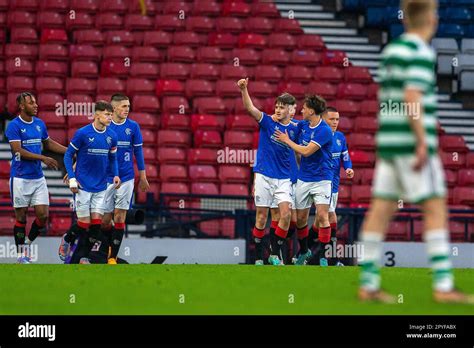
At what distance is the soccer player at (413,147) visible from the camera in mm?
7352

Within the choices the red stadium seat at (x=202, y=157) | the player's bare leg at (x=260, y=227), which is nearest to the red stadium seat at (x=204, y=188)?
the red stadium seat at (x=202, y=157)

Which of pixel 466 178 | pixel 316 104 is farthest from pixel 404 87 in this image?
pixel 466 178

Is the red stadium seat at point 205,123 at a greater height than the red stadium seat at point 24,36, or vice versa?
the red stadium seat at point 24,36

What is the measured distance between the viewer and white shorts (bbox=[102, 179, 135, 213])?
1530 cm

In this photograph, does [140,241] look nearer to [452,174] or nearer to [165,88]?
[165,88]

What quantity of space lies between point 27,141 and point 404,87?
890 cm

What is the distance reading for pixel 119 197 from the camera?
1534cm

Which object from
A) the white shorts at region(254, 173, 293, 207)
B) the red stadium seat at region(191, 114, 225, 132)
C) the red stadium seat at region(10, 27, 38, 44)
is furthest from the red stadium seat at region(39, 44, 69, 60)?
the white shorts at region(254, 173, 293, 207)

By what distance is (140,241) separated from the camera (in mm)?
17969

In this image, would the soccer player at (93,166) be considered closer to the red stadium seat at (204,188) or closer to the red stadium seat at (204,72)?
the red stadium seat at (204,188)

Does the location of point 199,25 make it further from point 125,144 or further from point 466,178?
point 125,144

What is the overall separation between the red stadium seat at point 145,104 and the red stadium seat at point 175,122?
540 millimetres

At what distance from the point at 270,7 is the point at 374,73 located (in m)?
3.06

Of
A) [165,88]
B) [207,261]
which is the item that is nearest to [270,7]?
[165,88]
